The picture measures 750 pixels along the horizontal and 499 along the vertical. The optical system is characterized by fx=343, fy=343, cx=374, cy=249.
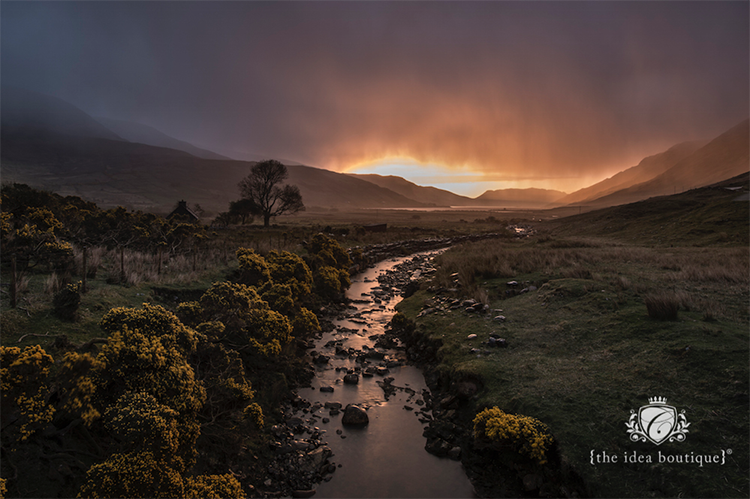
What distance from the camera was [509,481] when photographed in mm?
7965

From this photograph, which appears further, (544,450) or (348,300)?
(348,300)

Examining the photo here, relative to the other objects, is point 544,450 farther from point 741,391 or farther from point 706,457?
point 741,391

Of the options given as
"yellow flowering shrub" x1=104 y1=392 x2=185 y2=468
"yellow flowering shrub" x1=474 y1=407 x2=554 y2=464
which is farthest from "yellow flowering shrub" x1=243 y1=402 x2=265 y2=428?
"yellow flowering shrub" x1=474 y1=407 x2=554 y2=464

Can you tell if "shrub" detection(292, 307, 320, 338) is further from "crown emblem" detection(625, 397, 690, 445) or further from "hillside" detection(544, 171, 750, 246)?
"hillside" detection(544, 171, 750, 246)

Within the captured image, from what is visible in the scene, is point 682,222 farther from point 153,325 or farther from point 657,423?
point 153,325

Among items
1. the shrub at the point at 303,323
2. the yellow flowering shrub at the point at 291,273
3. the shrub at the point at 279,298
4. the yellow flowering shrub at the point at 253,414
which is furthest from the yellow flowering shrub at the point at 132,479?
the yellow flowering shrub at the point at 291,273

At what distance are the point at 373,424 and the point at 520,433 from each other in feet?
14.7

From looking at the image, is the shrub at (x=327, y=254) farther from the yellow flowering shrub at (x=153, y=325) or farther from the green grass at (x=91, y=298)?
the yellow flowering shrub at (x=153, y=325)

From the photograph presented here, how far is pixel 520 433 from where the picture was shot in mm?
7988

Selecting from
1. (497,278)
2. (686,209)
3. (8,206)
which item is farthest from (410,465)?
(686,209)

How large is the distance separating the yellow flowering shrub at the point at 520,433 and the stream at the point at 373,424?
140 cm

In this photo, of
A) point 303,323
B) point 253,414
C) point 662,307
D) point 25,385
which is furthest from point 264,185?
point 25,385

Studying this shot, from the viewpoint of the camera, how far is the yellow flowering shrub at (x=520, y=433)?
770 cm

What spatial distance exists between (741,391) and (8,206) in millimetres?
30870
